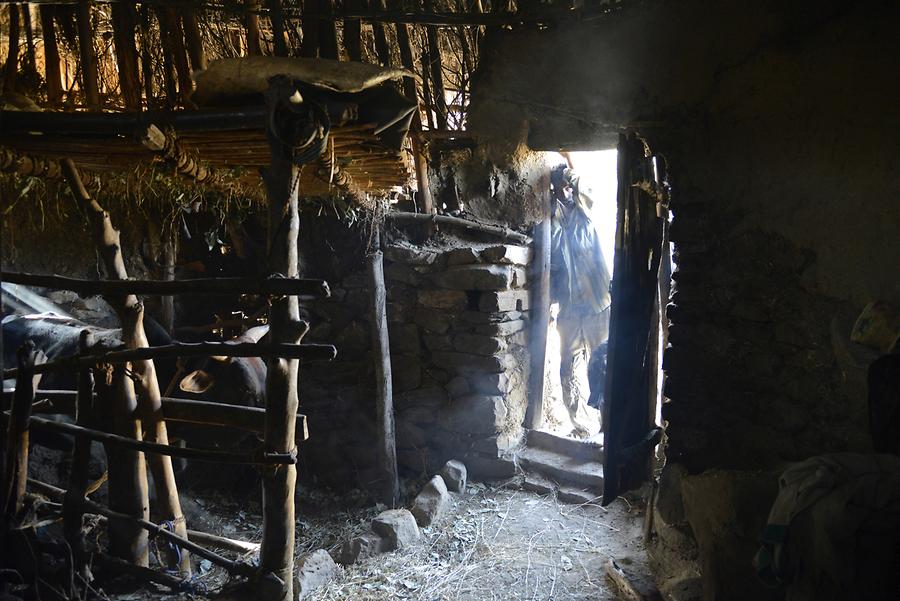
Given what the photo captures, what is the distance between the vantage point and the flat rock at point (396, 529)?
144 inches

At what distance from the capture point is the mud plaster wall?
231 cm

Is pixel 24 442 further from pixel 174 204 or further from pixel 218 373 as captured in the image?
pixel 174 204

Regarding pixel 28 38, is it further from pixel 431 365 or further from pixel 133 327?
pixel 431 365

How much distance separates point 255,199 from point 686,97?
2.99 metres

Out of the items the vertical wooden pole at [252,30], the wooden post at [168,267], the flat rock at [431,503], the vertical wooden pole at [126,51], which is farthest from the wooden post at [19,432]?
the flat rock at [431,503]

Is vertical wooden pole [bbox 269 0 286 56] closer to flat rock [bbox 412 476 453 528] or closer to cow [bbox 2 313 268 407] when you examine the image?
cow [bbox 2 313 268 407]

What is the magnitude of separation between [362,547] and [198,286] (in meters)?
2.11

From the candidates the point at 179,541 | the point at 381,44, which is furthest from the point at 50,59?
the point at 179,541

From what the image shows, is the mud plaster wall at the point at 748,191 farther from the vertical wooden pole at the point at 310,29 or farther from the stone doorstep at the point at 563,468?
the stone doorstep at the point at 563,468

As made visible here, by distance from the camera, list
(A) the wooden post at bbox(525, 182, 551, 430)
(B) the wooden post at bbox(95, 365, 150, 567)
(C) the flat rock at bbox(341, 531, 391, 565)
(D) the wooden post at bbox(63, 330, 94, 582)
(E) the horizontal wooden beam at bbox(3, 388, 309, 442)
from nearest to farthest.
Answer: (D) the wooden post at bbox(63, 330, 94, 582), (E) the horizontal wooden beam at bbox(3, 388, 309, 442), (B) the wooden post at bbox(95, 365, 150, 567), (C) the flat rock at bbox(341, 531, 391, 565), (A) the wooden post at bbox(525, 182, 551, 430)

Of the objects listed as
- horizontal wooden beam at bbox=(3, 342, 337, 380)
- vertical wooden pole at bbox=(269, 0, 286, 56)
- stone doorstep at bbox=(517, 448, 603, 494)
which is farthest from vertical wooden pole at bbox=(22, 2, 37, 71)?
stone doorstep at bbox=(517, 448, 603, 494)

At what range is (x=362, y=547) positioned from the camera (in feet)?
11.8

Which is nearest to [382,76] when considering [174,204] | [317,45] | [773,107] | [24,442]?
[317,45]

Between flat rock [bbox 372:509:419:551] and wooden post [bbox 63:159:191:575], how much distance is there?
4.13 feet
